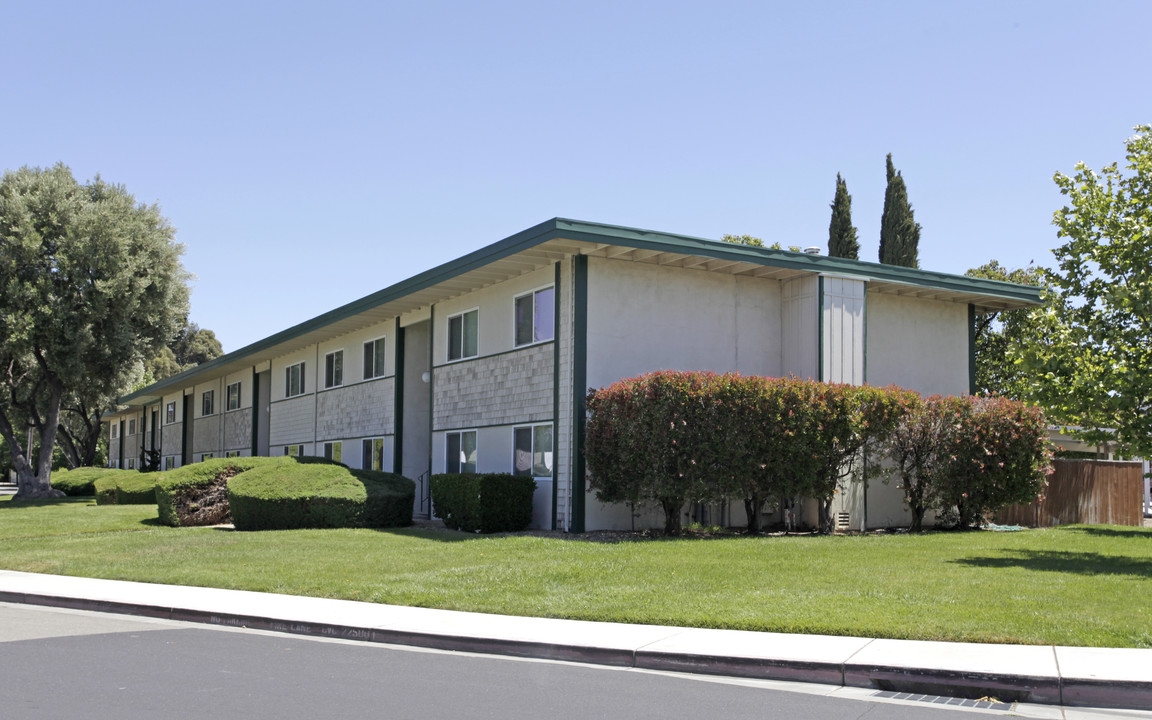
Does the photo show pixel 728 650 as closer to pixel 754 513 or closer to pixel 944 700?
pixel 944 700

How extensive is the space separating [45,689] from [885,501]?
17.0m

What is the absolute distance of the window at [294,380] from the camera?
3438 cm

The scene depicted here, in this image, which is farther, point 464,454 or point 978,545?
point 464,454

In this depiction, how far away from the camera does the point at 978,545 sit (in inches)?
623

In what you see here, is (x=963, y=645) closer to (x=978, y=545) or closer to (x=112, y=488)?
(x=978, y=545)

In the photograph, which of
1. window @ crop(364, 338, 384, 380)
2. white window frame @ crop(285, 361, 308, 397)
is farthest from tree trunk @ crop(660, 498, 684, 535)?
white window frame @ crop(285, 361, 308, 397)

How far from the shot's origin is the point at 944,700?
7.18 m

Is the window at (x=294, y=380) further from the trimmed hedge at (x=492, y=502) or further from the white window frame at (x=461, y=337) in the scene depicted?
the trimmed hedge at (x=492, y=502)

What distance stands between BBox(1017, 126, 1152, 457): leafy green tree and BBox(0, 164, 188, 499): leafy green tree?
27.0 m

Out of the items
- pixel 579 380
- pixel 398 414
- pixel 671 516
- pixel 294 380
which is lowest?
pixel 671 516

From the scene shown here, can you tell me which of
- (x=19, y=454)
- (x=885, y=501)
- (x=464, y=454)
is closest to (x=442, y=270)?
(x=464, y=454)

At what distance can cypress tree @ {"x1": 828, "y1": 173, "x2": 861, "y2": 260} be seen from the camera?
41.4 m

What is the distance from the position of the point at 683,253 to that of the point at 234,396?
93.5 feet

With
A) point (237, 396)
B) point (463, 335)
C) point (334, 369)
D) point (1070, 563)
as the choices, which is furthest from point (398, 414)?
point (237, 396)
